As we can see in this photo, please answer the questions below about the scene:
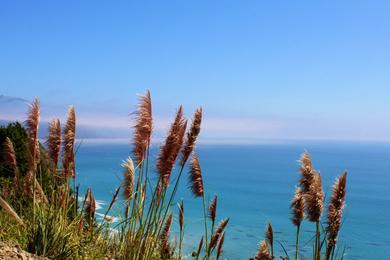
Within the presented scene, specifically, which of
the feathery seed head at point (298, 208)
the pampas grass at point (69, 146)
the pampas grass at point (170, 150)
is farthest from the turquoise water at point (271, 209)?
the pampas grass at point (170, 150)

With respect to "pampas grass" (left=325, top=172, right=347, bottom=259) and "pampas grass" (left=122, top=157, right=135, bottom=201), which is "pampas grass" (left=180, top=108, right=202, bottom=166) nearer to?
"pampas grass" (left=122, top=157, right=135, bottom=201)

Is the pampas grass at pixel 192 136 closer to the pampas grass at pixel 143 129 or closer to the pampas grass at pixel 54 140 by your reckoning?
the pampas grass at pixel 143 129

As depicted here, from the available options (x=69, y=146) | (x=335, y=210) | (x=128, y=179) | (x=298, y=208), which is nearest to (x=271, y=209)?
(x=298, y=208)

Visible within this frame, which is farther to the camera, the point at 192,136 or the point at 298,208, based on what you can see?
the point at 298,208

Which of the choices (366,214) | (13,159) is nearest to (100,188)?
(366,214)

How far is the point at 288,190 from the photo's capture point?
376 feet

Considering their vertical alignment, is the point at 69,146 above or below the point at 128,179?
above

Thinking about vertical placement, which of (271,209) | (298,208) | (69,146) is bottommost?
(271,209)

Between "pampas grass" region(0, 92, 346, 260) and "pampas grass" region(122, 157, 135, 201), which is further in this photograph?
"pampas grass" region(122, 157, 135, 201)

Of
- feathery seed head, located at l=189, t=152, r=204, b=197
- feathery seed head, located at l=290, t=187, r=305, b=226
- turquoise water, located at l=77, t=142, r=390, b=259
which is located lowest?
turquoise water, located at l=77, t=142, r=390, b=259

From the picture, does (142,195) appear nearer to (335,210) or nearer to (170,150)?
(170,150)

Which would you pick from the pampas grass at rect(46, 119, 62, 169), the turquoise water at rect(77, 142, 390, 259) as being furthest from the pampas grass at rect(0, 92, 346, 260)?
the turquoise water at rect(77, 142, 390, 259)

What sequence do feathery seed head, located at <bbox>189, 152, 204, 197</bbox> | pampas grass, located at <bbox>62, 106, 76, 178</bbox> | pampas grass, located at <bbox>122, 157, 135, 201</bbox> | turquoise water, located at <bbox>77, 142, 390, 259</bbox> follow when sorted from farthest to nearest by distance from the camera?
turquoise water, located at <bbox>77, 142, 390, 259</bbox>
pampas grass, located at <bbox>62, 106, 76, 178</bbox>
feathery seed head, located at <bbox>189, 152, 204, 197</bbox>
pampas grass, located at <bbox>122, 157, 135, 201</bbox>

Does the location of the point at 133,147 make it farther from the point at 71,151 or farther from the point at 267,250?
the point at 267,250
